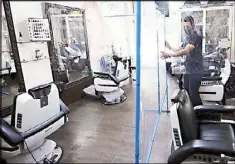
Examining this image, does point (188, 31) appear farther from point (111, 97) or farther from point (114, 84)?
point (111, 97)

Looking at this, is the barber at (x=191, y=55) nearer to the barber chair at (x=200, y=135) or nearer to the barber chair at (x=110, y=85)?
the barber chair at (x=200, y=135)

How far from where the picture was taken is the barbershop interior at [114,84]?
1.53m

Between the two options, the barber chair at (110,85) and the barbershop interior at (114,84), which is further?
the barber chair at (110,85)

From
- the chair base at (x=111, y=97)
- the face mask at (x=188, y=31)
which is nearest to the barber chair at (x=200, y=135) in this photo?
the face mask at (x=188, y=31)

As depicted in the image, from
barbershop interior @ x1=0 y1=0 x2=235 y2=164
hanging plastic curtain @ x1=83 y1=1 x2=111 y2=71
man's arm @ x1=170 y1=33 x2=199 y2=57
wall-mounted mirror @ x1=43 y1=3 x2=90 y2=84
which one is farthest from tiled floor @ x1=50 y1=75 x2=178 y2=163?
hanging plastic curtain @ x1=83 y1=1 x2=111 y2=71

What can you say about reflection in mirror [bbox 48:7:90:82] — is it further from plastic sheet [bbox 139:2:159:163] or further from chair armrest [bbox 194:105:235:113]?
chair armrest [bbox 194:105:235:113]

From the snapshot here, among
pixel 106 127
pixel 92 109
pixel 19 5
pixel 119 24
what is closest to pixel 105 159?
pixel 106 127

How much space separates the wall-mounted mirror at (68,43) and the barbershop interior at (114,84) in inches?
0.7

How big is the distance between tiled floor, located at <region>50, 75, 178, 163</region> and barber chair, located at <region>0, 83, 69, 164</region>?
0.32m

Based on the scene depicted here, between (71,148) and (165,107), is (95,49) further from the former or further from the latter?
(71,148)

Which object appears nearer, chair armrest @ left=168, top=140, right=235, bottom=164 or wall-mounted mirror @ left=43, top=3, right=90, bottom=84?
chair armrest @ left=168, top=140, right=235, bottom=164

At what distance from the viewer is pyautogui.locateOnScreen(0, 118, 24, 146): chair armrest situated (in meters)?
1.55

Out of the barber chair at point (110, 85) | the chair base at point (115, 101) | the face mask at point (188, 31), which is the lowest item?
the chair base at point (115, 101)

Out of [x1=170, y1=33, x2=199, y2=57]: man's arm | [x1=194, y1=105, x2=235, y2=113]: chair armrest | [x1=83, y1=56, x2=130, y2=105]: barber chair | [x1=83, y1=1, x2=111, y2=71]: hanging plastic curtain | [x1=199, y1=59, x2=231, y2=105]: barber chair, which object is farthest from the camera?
[x1=83, y1=1, x2=111, y2=71]: hanging plastic curtain
